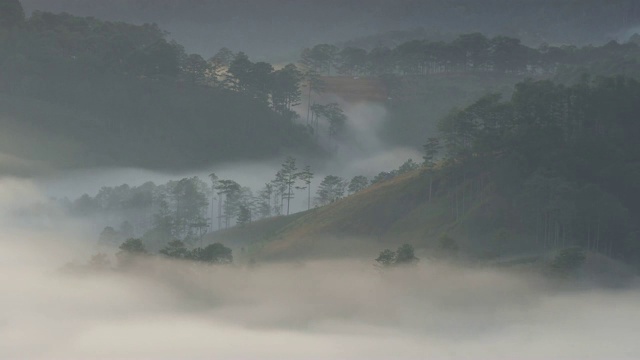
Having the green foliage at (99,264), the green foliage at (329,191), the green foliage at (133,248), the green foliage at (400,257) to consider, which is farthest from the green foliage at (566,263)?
the green foliage at (329,191)

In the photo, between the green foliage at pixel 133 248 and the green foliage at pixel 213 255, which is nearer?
the green foliage at pixel 213 255

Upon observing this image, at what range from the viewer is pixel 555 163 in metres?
92.0

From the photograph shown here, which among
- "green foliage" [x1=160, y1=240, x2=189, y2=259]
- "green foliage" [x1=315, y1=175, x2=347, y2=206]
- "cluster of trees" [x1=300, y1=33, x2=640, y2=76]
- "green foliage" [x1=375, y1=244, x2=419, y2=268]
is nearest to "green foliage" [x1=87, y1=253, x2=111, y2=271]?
"green foliage" [x1=160, y1=240, x2=189, y2=259]

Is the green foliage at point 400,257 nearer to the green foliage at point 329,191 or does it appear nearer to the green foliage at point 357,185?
the green foliage at point 357,185

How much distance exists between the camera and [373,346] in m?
81.2

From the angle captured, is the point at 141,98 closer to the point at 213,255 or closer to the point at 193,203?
the point at 193,203

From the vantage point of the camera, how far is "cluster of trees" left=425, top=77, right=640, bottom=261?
283ft

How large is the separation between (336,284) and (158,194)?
3841 centimetres

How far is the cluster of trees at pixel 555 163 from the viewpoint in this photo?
8619 centimetres

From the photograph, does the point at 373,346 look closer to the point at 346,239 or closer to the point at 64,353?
the point at 346,239

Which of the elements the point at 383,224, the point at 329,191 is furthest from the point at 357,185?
the point at 383,224

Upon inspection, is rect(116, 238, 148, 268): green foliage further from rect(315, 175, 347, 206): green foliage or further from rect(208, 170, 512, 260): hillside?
rect(315, 175, 347, 206): green foliage

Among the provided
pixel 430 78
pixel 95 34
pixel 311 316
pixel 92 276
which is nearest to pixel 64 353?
pixel 92 276

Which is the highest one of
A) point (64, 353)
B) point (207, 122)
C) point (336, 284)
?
point (207, 122)
